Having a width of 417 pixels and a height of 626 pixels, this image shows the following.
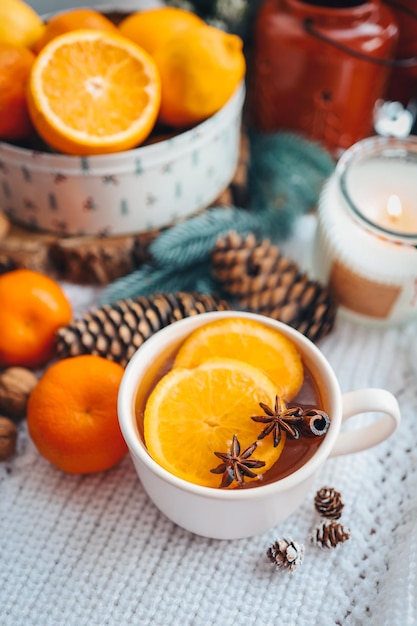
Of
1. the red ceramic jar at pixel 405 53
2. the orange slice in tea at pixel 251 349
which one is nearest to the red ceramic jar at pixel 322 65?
the red ceramic jar at pixel 405 53

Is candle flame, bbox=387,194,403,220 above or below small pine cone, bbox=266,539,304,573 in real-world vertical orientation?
above

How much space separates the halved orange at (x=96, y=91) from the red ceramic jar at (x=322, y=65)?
243 mm

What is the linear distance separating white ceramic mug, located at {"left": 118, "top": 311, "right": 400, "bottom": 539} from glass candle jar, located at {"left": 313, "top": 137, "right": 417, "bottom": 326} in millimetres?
196

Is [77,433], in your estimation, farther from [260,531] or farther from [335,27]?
[335,27]

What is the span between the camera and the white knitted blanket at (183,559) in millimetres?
562

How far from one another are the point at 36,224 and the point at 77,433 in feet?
1.19

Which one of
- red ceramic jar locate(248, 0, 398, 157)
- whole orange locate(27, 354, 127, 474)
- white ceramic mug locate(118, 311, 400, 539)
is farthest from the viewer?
red ceramic jar locate(248, 0, 398, 157)

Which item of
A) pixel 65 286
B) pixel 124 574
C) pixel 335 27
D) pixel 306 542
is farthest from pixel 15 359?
pixel 335 27

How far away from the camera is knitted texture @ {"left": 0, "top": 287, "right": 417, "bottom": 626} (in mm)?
562

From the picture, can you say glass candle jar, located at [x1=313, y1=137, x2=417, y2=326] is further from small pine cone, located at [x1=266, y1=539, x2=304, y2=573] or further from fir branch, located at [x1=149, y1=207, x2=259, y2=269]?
small pine cone, located at [x1=266, y1=539, x2=304, y2=573]

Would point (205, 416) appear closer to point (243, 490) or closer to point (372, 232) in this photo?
point (243, 490)

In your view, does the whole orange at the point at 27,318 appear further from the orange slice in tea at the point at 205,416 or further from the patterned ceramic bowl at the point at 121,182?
the orange slice in tea at the point at 205,416

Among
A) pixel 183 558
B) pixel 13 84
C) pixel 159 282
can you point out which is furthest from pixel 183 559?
pixel 13 84

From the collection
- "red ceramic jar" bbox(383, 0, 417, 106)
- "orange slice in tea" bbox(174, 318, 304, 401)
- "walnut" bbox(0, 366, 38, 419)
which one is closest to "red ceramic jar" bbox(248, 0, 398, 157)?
"red ceramic jar" bbox(383, 0, 417, 106)
